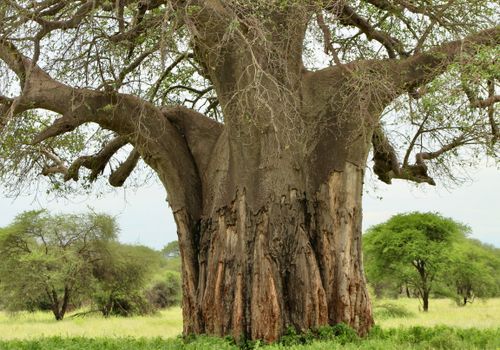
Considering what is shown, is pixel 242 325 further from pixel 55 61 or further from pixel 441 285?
pixel 441 285

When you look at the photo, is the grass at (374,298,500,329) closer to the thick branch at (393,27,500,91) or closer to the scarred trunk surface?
the scarred trunk surface

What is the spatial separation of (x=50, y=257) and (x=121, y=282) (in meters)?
3.23

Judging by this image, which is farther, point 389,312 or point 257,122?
point 389,312

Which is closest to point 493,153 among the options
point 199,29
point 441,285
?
point 199,29

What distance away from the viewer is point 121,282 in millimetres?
28188

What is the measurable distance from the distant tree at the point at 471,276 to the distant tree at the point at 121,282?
13121mm

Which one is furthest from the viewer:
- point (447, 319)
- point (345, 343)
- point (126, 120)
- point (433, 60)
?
point (447, 319)

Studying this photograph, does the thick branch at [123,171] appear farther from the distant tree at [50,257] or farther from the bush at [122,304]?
the bush at [122,304]

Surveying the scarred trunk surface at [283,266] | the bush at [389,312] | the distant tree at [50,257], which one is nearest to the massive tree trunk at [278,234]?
the scarred trunk surface at [283,266]

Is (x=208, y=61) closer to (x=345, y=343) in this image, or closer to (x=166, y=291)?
(x=345, y=343)


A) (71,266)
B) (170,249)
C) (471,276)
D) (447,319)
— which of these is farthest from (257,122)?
(170,249)

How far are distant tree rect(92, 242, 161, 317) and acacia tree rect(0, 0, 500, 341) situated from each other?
56.7 ft

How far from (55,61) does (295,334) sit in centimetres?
523

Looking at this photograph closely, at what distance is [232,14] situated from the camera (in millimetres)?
9266
